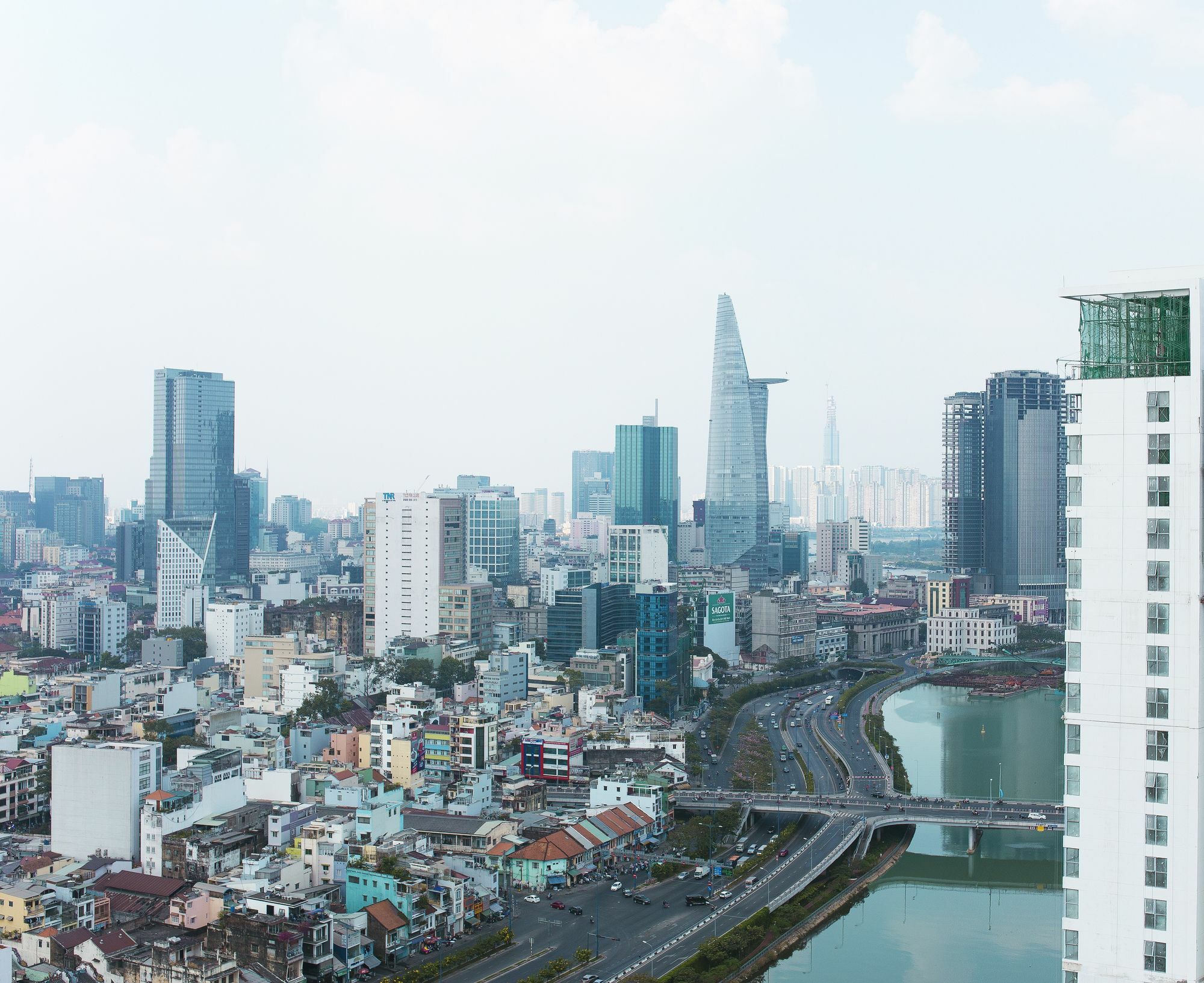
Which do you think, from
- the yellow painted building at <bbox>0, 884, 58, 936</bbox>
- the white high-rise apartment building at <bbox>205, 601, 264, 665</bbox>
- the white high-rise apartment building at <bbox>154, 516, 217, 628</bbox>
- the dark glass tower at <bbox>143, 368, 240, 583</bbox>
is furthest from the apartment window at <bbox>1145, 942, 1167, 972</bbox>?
the dark glass tower at <bbox>143, 368, 240, 583</bbox>

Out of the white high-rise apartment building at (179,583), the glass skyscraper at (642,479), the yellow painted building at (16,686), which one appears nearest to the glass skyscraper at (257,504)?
the glass skyscraper at (642,479)

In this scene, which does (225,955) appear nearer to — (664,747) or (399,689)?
(664,747)

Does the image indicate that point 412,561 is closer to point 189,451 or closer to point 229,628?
point 229,628

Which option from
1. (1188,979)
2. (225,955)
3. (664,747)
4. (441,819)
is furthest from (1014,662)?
(1188,979)

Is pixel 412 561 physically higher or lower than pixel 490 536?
lower

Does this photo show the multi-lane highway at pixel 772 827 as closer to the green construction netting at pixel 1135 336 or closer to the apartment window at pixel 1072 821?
the apartment window at pixel 1072 821

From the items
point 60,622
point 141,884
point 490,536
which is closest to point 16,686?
point 60,622
